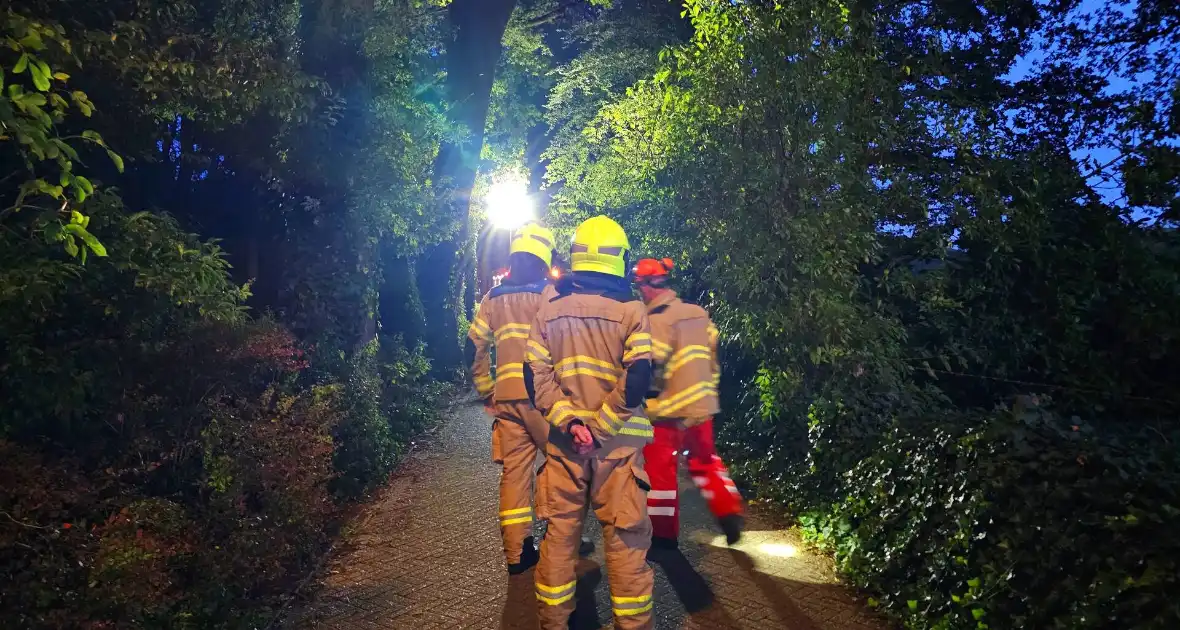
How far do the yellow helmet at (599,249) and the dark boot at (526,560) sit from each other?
7.35 ft

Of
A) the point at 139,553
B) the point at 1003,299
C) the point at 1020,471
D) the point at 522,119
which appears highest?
the point at 522,119

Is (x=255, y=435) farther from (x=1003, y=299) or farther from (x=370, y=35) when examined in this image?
(x=1003, y=299)

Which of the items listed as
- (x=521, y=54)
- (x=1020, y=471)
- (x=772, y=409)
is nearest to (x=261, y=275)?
(x=772, y=409)

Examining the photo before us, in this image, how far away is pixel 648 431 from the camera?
4.71 m

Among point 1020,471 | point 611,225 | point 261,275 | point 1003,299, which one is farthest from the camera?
point 1003,299

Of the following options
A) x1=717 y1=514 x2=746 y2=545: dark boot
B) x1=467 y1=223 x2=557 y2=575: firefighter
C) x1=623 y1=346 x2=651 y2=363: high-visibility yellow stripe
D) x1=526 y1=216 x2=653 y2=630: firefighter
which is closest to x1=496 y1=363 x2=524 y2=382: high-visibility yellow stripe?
x1=467 y1=223 x2=557 y2=575: firefighter

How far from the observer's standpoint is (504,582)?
5.60 meters

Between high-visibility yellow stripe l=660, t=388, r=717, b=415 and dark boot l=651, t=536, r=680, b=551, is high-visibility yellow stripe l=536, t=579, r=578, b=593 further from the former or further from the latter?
dark boot l=651, t=536, r=680, b=551

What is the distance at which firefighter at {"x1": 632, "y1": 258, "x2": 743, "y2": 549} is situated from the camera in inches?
221

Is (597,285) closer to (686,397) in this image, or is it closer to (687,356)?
(687,356)

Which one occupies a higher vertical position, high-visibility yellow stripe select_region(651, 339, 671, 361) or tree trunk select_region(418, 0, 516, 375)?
tree trunk select_region(418, 0, 516, 375)

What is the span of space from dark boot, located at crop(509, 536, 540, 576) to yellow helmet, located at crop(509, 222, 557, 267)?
2.04 m

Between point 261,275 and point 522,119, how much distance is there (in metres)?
14.7

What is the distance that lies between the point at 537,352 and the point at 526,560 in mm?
1909
